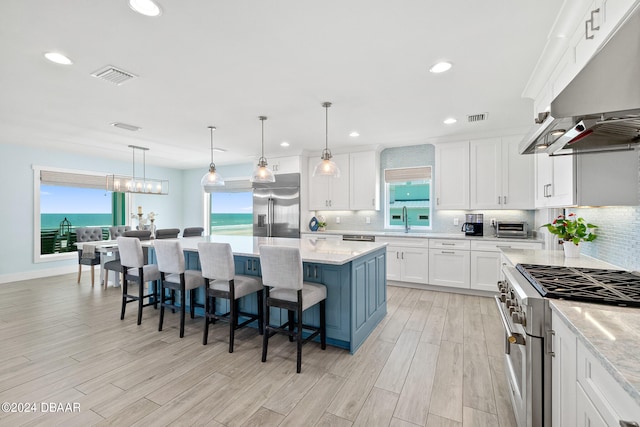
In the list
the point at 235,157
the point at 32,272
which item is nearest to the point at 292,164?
the point at 235,157

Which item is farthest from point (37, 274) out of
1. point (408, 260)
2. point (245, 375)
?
point (408, 260)

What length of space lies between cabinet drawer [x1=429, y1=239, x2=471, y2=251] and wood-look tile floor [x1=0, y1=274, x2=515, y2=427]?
1.12 m

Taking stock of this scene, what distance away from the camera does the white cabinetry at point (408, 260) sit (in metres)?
4.67

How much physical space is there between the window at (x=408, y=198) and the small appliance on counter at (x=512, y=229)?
116 cm

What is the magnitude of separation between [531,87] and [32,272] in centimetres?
842

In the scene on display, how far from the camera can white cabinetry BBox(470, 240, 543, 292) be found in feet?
13.7

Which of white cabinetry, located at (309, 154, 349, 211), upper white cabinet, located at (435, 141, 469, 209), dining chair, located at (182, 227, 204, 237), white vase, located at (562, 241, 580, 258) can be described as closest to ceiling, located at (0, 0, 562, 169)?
upper white cabinet, located at (435, 141, 469, 209)

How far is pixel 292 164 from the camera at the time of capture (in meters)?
5.91

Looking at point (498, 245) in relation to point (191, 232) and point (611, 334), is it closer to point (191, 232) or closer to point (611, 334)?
point (611, 334)

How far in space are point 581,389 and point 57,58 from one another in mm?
3774

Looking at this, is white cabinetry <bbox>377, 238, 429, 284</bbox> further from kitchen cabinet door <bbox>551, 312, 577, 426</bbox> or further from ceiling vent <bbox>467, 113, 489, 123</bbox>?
kitchen cabinet door <bbox>551, 312, 577, 426</bbox>

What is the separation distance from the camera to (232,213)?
7832mm

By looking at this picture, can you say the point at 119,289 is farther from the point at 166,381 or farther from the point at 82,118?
the point at 166,381

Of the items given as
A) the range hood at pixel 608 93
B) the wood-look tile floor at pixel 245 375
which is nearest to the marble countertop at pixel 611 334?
the range hood at pixel 608 93
